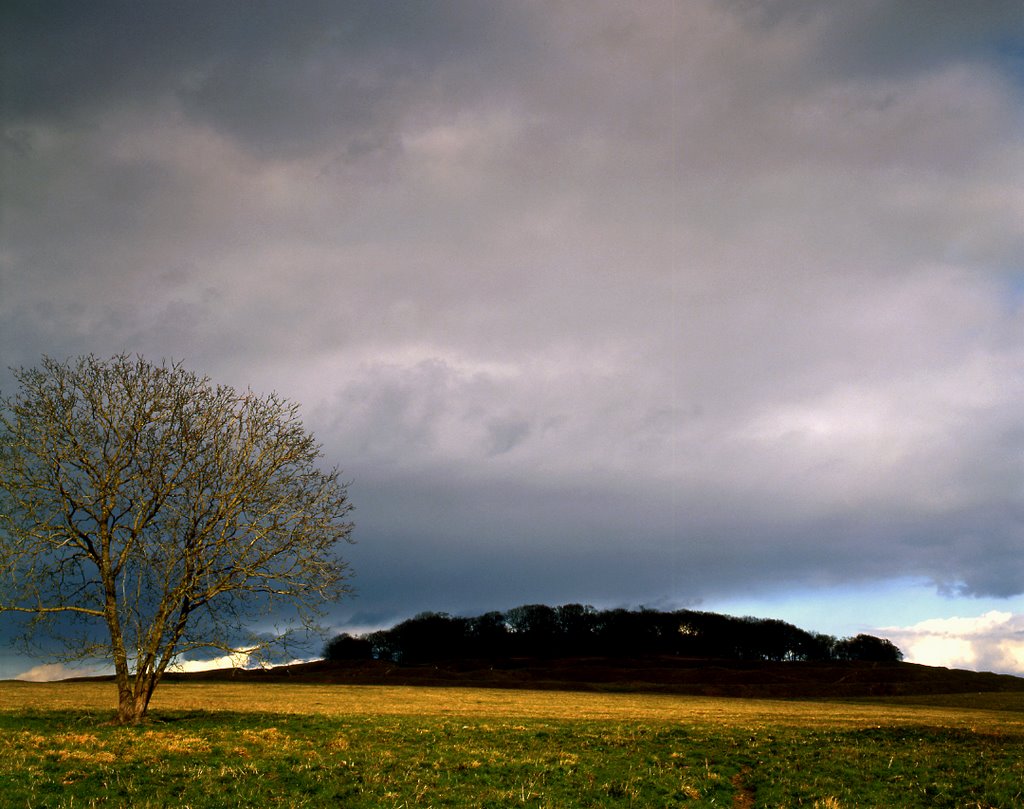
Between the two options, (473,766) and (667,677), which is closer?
(473,766)

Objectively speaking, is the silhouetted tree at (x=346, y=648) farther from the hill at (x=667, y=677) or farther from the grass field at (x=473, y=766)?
the grass field at (x=473, y=766)

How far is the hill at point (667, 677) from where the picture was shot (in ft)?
356

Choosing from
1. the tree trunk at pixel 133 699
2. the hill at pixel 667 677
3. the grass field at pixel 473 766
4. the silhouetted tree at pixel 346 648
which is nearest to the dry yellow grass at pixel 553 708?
the tree trunk at pixel 133 699

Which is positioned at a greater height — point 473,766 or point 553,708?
point 473,766

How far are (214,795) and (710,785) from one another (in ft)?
42.7

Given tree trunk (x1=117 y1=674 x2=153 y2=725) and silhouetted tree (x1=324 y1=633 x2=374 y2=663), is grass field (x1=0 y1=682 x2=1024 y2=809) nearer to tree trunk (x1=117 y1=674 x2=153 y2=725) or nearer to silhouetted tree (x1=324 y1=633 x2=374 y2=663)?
tree trunk (x1=117 y1=674 x2=153 y2=725)

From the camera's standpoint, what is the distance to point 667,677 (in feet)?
444

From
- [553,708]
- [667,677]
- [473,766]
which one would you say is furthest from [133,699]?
[667,677]

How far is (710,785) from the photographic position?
19953mm

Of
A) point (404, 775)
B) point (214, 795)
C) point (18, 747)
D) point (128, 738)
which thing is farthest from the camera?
point (128, 738)

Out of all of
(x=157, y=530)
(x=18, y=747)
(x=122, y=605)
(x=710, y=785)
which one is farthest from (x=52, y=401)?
(x=710, y=785)

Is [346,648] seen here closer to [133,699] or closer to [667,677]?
[667,677]

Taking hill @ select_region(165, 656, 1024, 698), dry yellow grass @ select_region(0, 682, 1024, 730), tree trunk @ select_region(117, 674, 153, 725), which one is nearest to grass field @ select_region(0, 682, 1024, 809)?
tree trunk @ select_region(117, 674, 153, 725)

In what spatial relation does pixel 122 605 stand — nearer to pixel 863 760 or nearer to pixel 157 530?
pixel 157 530
